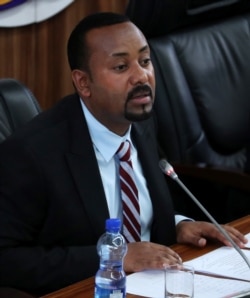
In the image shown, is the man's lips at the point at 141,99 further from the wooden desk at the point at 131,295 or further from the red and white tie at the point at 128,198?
the wooden desk at the point at 131,295

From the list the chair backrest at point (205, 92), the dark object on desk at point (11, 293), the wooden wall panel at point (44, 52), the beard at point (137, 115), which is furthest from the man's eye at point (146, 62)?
the wooden wall panel at point (44, 52)

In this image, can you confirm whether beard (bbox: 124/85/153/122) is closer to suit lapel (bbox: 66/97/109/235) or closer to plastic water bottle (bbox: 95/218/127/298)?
suit lapel (bbox: 66/97/109/235)

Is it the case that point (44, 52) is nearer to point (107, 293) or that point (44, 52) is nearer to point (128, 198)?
point (128, 198)

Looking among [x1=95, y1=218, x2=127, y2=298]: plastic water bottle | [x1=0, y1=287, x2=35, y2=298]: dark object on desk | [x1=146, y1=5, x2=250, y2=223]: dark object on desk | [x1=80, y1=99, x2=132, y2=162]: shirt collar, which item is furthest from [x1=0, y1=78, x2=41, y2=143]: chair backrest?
[x1=146, y1=5, x2=250, y2=223]: dark object on desk

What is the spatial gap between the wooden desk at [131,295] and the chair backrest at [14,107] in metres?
0.59

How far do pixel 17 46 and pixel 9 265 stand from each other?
1.44 metres

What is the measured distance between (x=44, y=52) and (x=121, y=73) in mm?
1278

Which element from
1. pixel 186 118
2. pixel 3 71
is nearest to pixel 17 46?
pixel 3 71

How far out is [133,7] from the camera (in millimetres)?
3189

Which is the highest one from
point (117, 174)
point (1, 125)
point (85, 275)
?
point (1, 125)

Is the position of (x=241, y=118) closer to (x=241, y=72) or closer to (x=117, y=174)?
(x=241, y=72)

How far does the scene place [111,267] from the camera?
1.87 m

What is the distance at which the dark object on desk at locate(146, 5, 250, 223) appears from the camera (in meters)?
3.08

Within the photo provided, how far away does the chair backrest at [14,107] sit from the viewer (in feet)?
8.13
